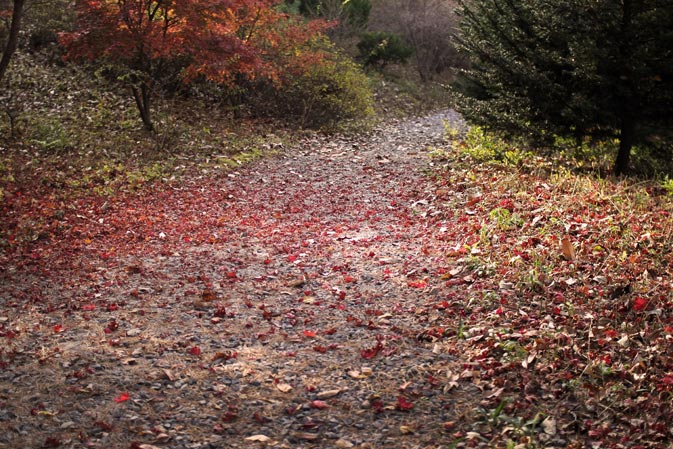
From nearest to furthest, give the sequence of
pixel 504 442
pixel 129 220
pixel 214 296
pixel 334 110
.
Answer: pixel 504 442
pixel 214 296
pixel 129 220
pixel 334 110

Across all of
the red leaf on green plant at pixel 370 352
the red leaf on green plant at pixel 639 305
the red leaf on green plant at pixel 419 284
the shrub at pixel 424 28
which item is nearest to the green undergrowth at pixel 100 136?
the red leaf on green plant at pixel 419 284

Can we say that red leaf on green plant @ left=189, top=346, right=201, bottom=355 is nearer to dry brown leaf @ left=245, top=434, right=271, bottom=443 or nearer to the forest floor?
the forest floor

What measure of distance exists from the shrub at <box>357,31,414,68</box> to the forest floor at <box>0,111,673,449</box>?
1351cm

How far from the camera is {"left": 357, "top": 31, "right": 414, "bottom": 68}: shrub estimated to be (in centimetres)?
2111

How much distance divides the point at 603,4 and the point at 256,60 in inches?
255

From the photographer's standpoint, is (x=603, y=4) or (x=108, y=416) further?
(x=603, y=4)

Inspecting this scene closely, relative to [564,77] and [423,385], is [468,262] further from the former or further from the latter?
[564,77]

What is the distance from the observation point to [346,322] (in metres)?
5.23

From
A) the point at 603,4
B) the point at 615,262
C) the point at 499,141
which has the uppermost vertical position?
the point at 603,4

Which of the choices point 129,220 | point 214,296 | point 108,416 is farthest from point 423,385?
point 129,220

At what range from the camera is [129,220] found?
8242 millimetres

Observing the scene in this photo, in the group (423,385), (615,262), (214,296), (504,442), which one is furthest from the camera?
(214,296)

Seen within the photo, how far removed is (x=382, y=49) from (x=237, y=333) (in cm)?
1715

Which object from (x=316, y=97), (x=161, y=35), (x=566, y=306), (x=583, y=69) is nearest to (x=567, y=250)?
(x=566, y=306)
